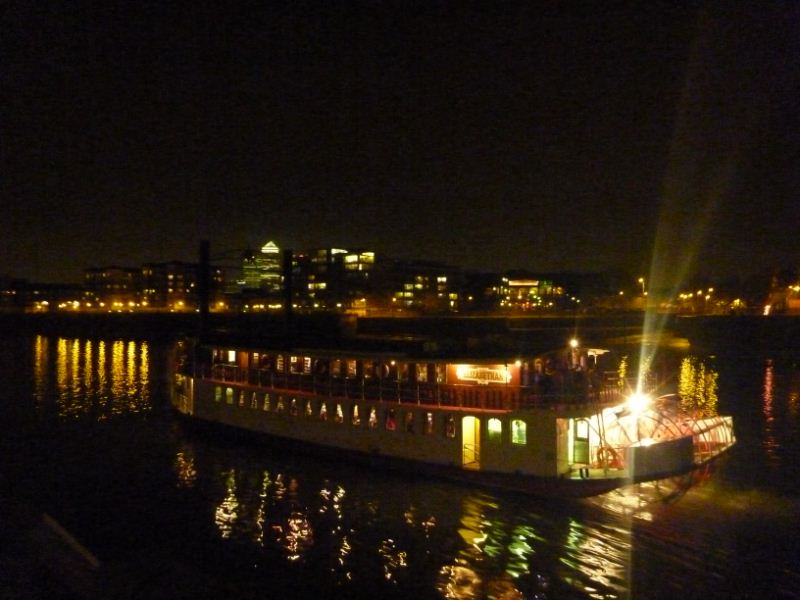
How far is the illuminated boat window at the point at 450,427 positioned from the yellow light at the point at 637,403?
5.26 metres

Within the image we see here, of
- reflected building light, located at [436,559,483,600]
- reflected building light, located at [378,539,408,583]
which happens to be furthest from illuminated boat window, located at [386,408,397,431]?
reflected building light, located at [436,559,483,600]

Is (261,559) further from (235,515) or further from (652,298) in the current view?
(652,298)

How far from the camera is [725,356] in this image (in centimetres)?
8025

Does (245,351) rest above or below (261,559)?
above

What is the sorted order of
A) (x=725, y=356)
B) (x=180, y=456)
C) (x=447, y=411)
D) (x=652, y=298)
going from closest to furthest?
(x=447, y=411) < (x=180, y=456) < (x=725, y=356) < (x=652, y=298)

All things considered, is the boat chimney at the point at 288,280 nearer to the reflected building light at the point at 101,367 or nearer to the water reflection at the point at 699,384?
the reflected building light at the point at 101,367

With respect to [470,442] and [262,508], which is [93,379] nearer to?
[262,508]

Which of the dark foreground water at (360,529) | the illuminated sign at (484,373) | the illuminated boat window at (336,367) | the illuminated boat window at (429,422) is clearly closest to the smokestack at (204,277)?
the dark foreground water at (360,529)

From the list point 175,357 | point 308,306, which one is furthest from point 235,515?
point 308,306

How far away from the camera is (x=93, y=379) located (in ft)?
183

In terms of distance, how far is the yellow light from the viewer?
22.0 meters

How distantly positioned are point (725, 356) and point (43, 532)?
7830 cm

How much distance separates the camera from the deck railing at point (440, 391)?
67.7 ft

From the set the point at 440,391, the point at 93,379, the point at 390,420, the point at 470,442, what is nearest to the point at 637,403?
the point at 470,442
